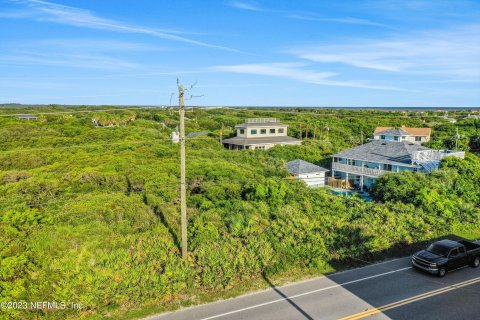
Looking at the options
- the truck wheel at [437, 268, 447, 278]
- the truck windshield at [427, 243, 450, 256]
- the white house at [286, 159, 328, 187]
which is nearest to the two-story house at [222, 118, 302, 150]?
the white house at [286, 159, 328, 187]

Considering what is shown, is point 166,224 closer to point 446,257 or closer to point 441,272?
point 441,272

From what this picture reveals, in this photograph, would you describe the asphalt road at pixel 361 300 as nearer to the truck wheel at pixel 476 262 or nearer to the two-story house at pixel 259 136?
the truck wheel at pixel 476 262

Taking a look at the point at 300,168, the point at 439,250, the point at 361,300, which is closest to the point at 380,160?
the point at 300,168

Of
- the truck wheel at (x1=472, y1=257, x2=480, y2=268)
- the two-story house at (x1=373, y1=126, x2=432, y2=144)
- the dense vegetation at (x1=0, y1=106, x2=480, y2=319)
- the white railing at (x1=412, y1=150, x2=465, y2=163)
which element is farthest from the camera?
the two-story house at (x1=373, y1=126, x2=432, y2=144)

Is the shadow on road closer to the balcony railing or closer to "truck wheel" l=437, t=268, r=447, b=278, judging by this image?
"truck wheel" l=437, t=268, r=447, b=278

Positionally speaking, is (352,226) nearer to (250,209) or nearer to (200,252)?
(250,209)
